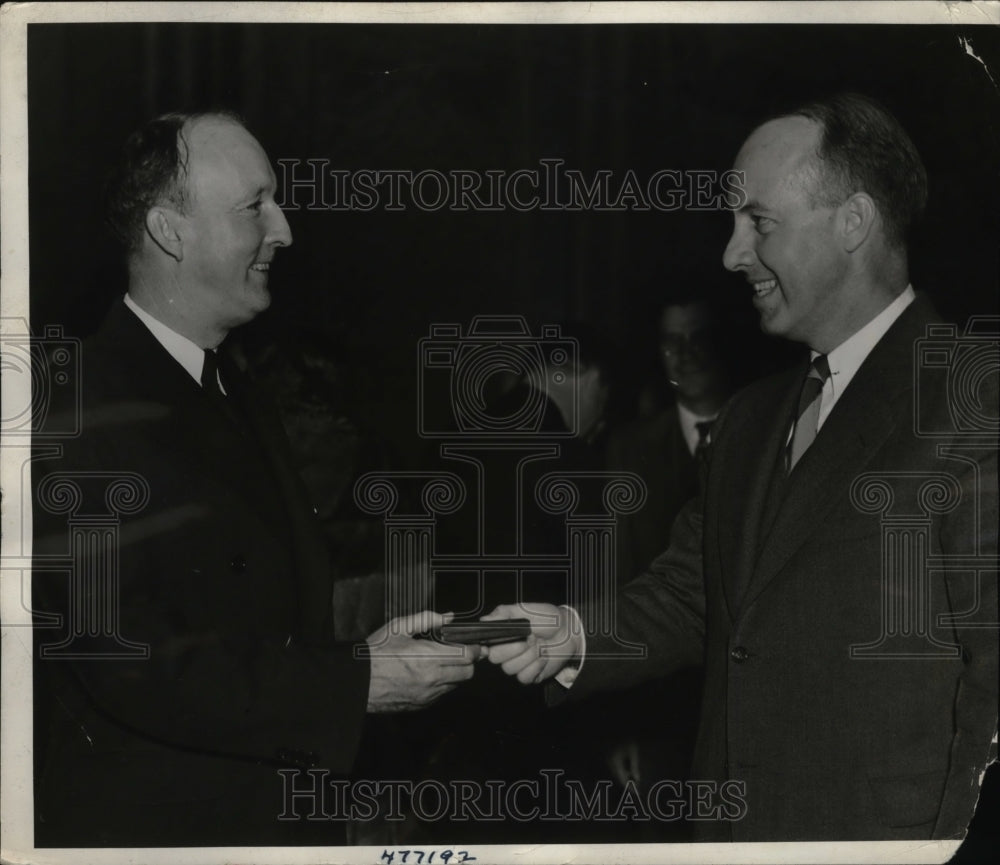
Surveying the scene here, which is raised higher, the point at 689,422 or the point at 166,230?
the point at 166,230

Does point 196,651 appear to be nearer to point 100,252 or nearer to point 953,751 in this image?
point 100,252

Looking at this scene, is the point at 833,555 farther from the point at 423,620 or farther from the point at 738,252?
the point at 423,620

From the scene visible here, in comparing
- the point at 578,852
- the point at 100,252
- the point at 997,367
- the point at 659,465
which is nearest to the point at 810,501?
the point at 659,465

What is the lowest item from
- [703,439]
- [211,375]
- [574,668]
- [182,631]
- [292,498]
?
[574,668]

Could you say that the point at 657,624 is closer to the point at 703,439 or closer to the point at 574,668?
the point at 574,668

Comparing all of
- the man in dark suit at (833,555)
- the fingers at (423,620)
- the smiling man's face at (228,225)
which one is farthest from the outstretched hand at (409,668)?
the smiling man's face at (228,225)

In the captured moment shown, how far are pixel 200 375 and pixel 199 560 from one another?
0.39 meters

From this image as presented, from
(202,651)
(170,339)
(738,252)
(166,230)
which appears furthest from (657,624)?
(166,230)

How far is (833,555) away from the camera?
2344 millimetres

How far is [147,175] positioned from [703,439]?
1.30 meters

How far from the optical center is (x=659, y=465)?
8.07 feet

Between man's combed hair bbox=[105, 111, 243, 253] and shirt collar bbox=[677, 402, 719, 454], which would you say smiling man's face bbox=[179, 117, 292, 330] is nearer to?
man's combed hair bbox=[105, 111, 243, 253]

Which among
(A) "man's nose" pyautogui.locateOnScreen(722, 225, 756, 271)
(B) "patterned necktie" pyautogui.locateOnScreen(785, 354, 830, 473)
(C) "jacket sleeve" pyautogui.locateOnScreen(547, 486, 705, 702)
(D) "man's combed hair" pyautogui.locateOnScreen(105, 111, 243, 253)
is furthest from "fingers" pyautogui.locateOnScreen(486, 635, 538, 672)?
(D) "man's combed hair" pyautogui.locateOnScreen(105, 111, 243, 253)

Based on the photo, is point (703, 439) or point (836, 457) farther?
point (703, 439)
